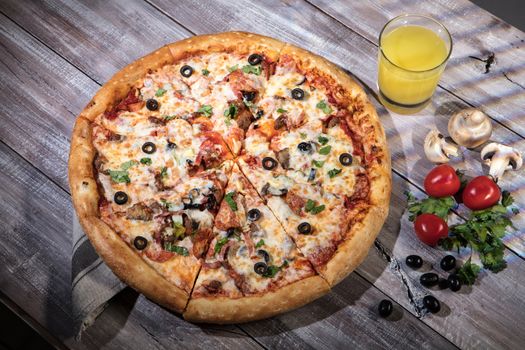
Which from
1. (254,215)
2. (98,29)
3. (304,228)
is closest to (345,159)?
(304,228)

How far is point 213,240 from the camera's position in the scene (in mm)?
4262

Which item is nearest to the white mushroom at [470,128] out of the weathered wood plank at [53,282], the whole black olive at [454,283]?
the whole black olive at [454,283]

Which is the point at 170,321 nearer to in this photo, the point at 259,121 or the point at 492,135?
the point at 259,121

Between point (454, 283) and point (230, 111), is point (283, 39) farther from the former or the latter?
point (454, 283)

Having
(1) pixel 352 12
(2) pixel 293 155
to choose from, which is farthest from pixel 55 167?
(1) pixel 352 12

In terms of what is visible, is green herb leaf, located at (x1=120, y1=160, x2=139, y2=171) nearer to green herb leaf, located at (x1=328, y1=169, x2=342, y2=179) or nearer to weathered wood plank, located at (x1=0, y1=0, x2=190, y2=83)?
weathered wood plank, located at (x1=0, y1=0, x2=190, y2=83)

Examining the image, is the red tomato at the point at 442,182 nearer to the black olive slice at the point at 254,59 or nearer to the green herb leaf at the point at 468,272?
the green herb leaf at the point at 468,272

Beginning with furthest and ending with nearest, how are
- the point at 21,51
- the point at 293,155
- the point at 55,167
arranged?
the point at 21,51, the point at 55,167, the point at 293,155

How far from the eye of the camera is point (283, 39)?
5215mm

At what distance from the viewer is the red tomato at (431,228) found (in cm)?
438

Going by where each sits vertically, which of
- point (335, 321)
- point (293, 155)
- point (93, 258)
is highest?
point (293, 155)

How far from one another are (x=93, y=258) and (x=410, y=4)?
2.89 m

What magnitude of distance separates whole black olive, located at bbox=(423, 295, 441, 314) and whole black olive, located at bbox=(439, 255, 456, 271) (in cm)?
21

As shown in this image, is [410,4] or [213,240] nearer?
[213,240]
